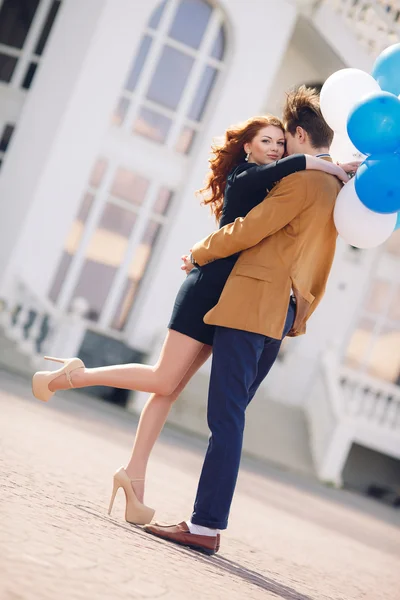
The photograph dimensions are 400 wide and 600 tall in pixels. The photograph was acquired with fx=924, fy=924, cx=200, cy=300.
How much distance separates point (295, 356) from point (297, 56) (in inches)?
214

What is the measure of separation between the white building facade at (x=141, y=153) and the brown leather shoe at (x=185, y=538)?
9966 mm

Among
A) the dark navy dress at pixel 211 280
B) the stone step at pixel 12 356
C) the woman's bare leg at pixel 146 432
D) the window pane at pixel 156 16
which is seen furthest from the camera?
the window pane at pixel 156 16

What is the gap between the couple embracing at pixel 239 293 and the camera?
3629 millimetres

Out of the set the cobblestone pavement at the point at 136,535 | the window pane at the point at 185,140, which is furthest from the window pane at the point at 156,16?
the cobblestone pavement at the point at 136,535

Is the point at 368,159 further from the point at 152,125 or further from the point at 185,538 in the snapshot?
the point at 152,125

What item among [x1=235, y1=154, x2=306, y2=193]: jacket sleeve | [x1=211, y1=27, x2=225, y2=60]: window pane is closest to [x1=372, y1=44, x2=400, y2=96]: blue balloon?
[x1=235, y1=154, x2=306, y2=193]: jacket sleeve

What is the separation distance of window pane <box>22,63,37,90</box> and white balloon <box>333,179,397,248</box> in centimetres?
1225

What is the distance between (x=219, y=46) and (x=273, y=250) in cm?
1246

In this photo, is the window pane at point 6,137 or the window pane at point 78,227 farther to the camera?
the window pane at point 6,137

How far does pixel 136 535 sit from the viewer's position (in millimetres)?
3500

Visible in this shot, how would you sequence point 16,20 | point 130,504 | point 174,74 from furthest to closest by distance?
point 174,74 < point 16,20 < point 130,504

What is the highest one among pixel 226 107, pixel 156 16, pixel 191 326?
pixel 156 16

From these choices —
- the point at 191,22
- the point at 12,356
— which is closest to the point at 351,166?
the point at 12,356

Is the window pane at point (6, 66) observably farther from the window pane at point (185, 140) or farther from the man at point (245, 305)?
the man at point (245, 305)
